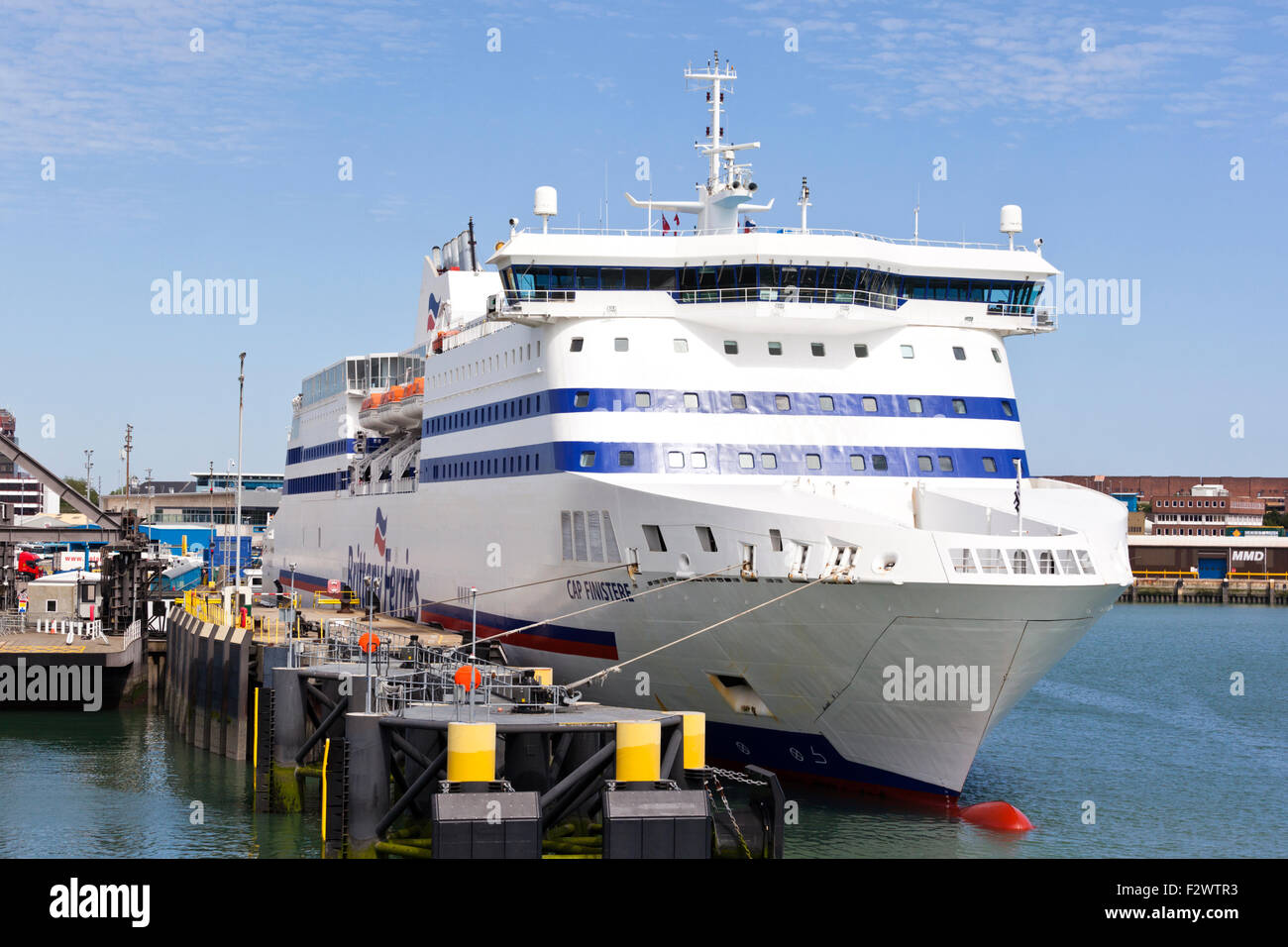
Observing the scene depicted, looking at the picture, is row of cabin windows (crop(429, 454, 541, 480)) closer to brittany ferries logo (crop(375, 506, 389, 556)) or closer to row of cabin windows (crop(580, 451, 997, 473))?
row of cabin windows (crop(580, 451, 997, 473))

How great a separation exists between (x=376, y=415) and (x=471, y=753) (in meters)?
28.4

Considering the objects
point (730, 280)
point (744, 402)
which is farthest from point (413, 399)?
point (744, 402)

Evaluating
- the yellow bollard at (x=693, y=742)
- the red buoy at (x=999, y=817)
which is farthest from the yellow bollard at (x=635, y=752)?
the red buoy at (x=999, y=817)

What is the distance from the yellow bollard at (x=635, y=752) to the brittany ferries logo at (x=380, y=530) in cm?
2386

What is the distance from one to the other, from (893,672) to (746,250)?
9.12 meters

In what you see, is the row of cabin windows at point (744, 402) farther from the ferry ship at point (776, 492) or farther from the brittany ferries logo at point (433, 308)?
the brittany ferries logo at point (433, 308)

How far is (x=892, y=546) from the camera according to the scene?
21.7 meters

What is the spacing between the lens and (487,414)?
31.9 meters

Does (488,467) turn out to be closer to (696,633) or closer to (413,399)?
(696,633)

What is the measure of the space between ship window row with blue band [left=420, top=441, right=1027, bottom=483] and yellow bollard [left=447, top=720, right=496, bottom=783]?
29.4 ft

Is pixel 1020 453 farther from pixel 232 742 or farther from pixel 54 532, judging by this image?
pixel 54 532

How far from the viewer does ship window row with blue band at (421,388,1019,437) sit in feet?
87.7

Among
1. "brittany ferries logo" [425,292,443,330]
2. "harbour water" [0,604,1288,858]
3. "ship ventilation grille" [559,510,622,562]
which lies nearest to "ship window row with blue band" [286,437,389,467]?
"brittany ferries logo" [425,292,443,330]
